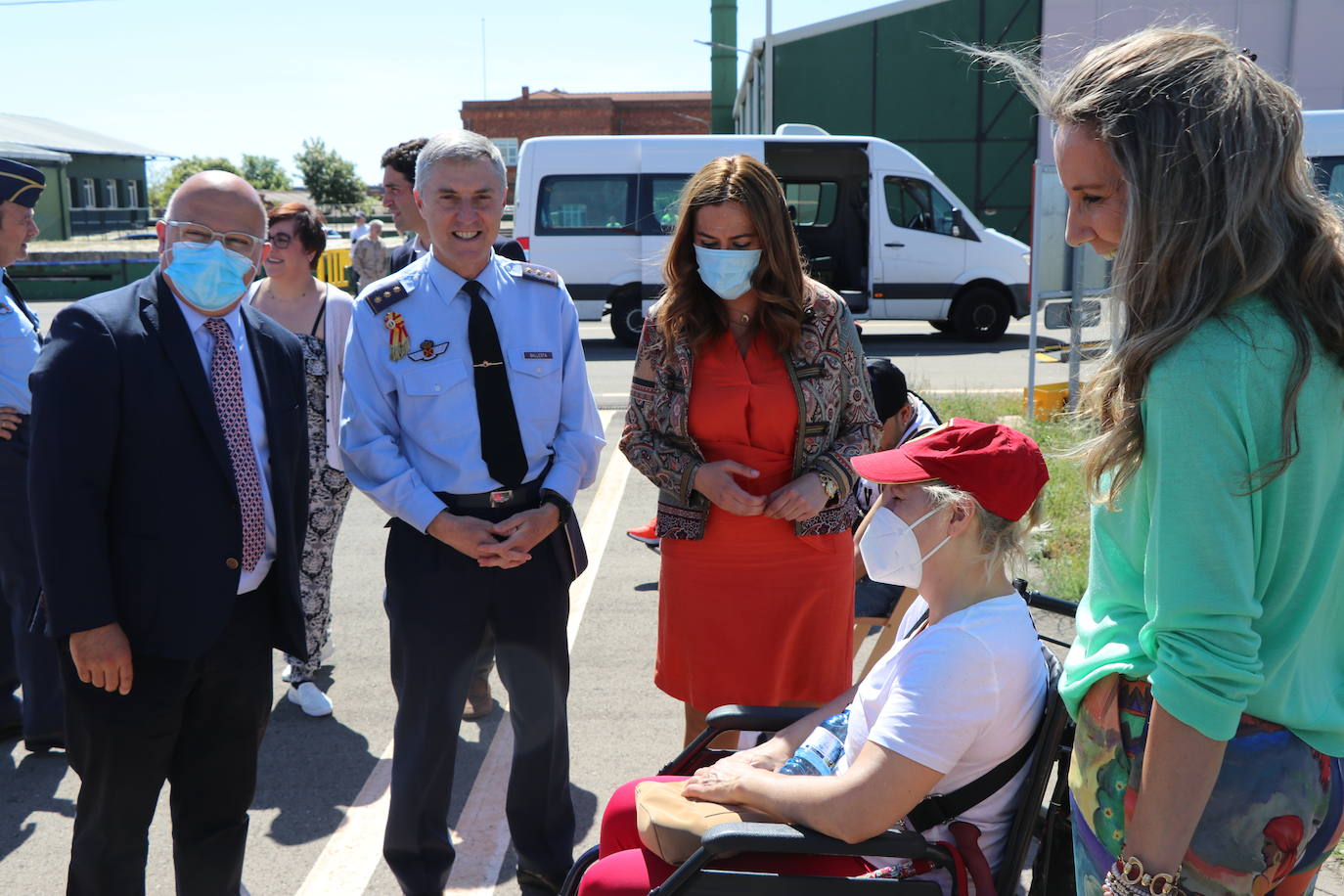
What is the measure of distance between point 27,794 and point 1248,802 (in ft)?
12.5

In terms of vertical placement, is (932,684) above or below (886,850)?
above

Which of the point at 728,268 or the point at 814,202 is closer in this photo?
the point at 728,268

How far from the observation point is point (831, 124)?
25.3 meters

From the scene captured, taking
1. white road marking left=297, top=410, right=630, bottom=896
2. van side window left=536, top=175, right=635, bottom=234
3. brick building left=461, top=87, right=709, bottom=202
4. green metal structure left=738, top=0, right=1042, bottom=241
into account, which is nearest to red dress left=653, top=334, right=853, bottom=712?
white road marking left=297, top=410, right=630, bottom=896

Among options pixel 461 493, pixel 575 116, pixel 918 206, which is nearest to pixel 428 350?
pixel 461 493

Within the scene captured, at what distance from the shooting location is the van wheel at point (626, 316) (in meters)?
15.5

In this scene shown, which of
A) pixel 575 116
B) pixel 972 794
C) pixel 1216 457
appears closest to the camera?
pixel 1216 457

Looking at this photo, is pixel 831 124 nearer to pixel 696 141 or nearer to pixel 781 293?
pixel 696 141

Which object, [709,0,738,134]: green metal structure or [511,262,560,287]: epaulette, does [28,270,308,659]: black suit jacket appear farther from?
[709,0,738,134]: green metal structure

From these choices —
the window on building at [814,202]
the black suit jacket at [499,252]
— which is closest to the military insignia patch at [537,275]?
the black suit jacket at [499,252]

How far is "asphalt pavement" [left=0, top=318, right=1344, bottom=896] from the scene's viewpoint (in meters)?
3.24

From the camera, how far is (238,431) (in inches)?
106

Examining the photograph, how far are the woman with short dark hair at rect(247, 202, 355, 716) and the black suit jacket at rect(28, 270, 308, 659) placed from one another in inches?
66.5

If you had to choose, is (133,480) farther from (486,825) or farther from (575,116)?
(575,116)
